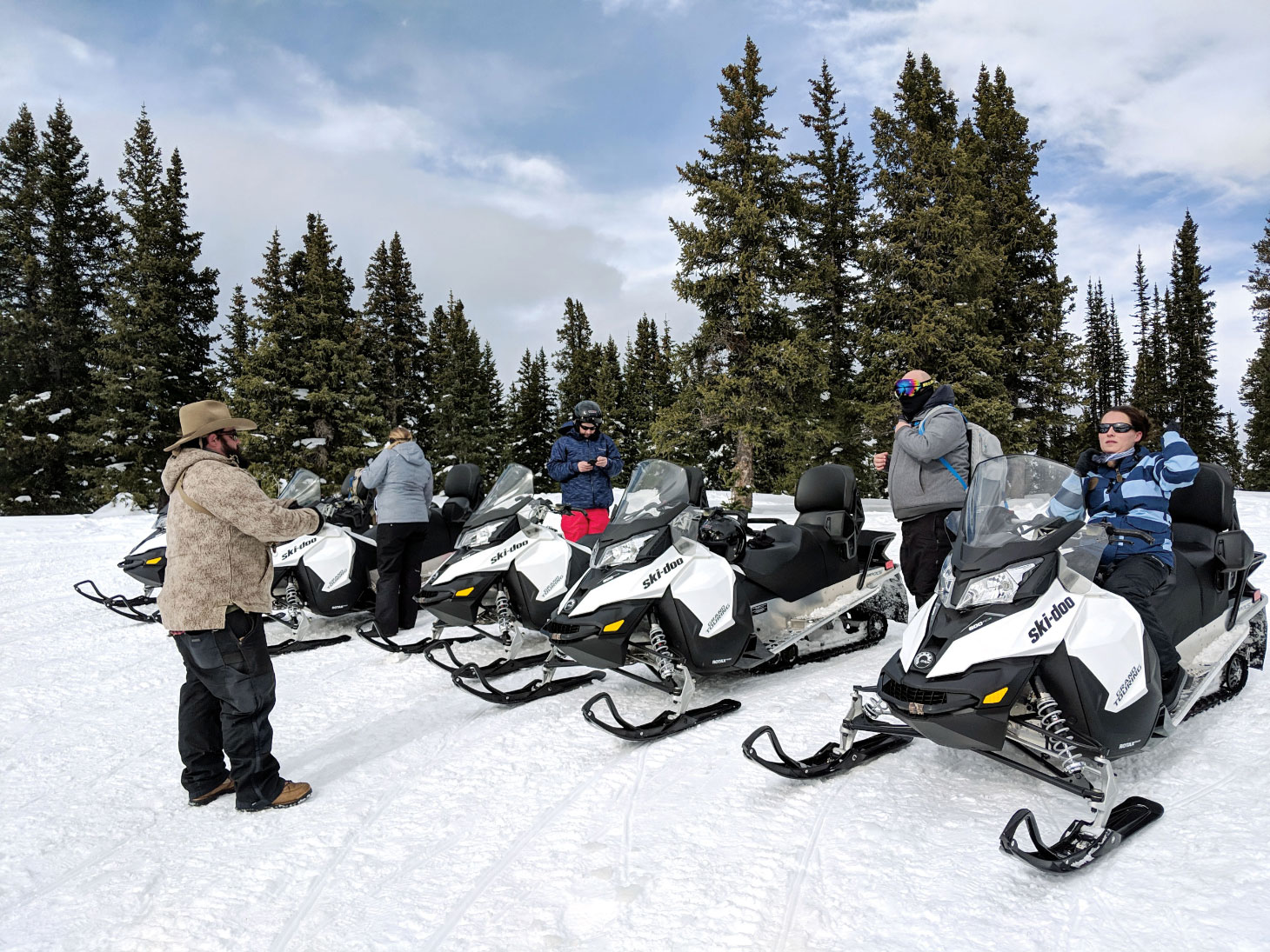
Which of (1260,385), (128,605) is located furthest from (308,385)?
(1260,385)

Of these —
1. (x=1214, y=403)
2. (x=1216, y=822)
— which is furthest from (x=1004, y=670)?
(x=1214, y=403)

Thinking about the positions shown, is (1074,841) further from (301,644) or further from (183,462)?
(301,644)

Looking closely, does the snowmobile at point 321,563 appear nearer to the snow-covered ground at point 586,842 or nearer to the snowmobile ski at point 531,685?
the snow-covered ground at point 586,842

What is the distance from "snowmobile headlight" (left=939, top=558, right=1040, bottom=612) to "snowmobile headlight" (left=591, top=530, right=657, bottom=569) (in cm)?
173

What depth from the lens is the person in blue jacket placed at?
6395 mm

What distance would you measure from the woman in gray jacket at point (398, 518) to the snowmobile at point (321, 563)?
0.37m

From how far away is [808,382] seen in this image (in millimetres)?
16688

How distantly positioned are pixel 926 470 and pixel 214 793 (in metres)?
4.06

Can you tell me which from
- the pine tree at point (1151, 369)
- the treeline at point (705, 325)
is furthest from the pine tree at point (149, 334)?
the pine tree at point (1151, 369)

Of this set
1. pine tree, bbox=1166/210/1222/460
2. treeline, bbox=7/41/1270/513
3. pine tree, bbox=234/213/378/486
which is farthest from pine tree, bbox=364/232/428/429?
pine tree, bbox=1166/210/1222/460

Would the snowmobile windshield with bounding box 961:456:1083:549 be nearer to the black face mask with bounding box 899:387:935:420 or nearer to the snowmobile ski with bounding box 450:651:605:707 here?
the black face mask with bounding box 899:387:935:420

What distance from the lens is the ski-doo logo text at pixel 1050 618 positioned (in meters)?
2.73

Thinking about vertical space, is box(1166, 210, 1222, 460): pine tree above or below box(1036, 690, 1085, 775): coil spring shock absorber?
above

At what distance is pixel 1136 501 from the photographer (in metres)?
3.54
